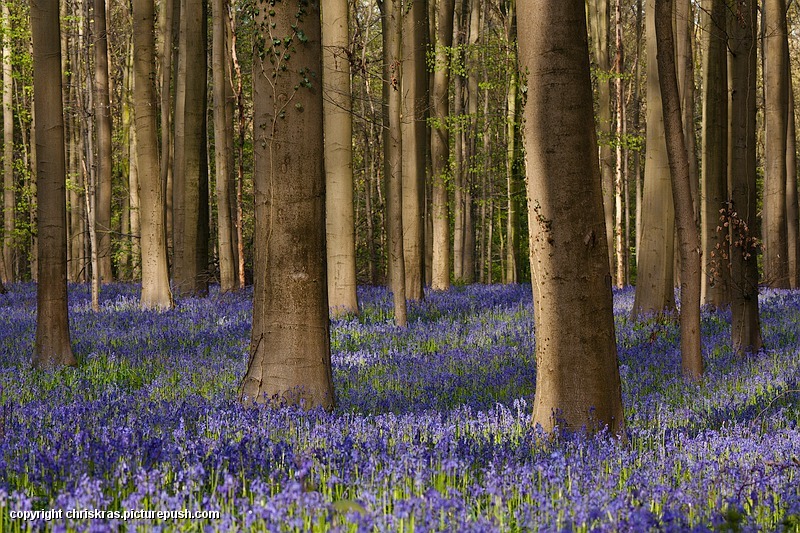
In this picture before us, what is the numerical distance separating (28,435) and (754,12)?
10.7 m

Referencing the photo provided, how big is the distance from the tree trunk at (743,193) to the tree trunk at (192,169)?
11.3 metres

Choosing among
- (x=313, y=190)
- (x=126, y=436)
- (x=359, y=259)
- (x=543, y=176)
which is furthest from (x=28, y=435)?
(x=359, y=259)

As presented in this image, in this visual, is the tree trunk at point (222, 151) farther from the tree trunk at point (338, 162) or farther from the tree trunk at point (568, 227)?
the tree trunk at point (568, 227)

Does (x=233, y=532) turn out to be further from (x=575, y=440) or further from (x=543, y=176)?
(x=543, y=176)

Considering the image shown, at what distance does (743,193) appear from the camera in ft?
36.8

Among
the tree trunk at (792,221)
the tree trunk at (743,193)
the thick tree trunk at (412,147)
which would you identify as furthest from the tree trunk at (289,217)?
the tree trunk at (792,221)

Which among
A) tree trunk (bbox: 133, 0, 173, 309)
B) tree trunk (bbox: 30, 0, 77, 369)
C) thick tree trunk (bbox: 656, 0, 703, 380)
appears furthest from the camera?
tree trunk (bbox: 133, 0, 173, 309)

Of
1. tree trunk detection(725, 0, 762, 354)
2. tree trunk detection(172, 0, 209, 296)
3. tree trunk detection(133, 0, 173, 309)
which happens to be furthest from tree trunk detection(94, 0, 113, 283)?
tree trunk detection(725, 0, 762, 354)

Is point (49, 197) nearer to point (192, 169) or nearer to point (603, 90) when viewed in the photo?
point (192, 169)

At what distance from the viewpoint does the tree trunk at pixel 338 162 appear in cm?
1414

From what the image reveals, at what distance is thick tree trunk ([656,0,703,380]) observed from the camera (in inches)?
380

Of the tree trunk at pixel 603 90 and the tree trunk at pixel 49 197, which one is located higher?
the tree trunk at pixel 603 90

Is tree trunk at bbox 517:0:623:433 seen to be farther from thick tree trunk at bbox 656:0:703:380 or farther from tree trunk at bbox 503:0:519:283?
tree trunk at bbox 503:0:519:283

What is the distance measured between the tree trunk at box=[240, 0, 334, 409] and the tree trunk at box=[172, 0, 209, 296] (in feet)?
37.0
